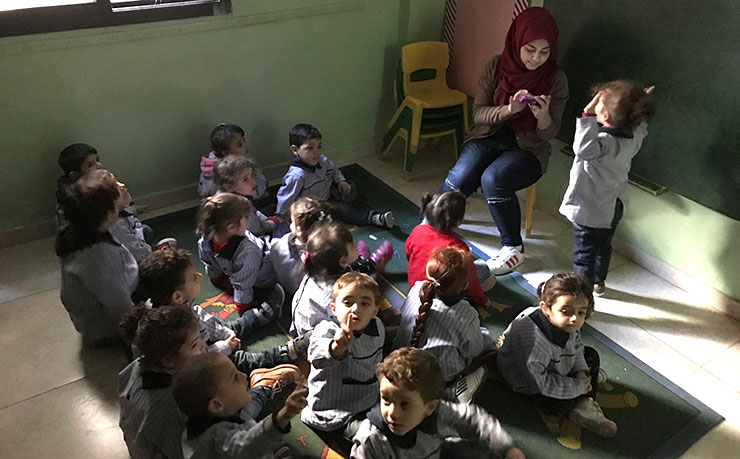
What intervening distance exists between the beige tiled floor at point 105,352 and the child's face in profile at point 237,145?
43.3 inches

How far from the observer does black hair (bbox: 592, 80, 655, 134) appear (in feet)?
8.23

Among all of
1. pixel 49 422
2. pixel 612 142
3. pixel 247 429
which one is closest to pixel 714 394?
pixel 612 142

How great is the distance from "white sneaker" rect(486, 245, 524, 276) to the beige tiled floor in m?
0.08

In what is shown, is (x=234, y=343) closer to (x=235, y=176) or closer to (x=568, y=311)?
(x=235, y=176)

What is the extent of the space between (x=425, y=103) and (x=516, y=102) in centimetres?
85

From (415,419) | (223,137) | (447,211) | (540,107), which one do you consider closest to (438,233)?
(447,211)

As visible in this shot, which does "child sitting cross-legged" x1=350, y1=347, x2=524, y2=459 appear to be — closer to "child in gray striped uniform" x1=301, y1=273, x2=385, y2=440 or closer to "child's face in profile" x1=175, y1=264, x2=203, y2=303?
"child in gray striped uniform" x1=301, y1=273, x2=385, y2=440

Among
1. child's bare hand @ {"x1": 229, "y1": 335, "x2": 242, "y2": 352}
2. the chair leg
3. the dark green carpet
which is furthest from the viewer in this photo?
the chair leg

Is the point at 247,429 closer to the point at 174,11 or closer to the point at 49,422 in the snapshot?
the point at 49,422

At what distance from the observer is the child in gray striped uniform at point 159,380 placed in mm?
1738

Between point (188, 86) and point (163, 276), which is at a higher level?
point (188, 86)

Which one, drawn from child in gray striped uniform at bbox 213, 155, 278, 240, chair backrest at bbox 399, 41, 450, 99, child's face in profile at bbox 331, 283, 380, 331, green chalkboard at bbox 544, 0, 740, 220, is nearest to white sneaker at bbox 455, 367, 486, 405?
child's face in profile at bbox 331, 283, 380, 331

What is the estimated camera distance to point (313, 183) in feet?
10.8

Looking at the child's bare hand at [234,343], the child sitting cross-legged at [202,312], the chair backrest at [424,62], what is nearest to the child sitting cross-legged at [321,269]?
the child sitting cross-legged at [202,312]
